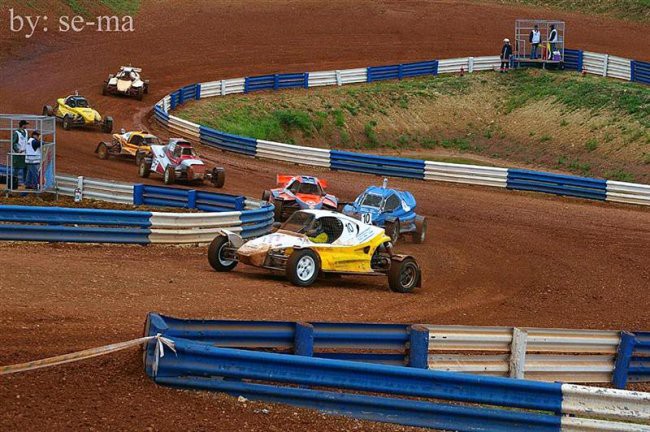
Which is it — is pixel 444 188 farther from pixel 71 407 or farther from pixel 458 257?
pixel 71 407

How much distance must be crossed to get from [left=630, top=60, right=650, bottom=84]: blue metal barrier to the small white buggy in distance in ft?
69.5

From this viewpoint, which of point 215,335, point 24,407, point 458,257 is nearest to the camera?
point 24,407

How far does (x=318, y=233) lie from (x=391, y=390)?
8385mm

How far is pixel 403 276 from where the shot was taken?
18.2 m

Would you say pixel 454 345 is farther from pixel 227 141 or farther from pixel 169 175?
pixel 227 141

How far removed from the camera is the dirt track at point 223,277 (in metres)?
9.66

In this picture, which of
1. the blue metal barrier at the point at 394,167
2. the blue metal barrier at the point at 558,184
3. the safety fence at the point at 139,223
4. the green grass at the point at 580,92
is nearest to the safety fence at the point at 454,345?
the safety fence at the point at 139,223

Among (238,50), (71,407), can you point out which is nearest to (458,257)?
(71,407)

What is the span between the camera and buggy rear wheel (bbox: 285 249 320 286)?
17.0m

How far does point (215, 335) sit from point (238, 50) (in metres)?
42.4

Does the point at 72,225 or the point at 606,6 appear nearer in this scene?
the point at 72,225

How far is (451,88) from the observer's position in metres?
48.9

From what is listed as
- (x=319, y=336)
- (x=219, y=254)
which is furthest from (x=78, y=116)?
(x=319, y=336)

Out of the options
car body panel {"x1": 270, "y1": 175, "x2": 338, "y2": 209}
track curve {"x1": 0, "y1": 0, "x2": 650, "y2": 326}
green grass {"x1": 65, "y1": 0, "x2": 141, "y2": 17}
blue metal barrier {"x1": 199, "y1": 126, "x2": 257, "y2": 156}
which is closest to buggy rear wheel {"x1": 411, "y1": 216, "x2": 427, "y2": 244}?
track curve {"x1": 0, "y1": 0, "x2": 650, "y2": 326}
